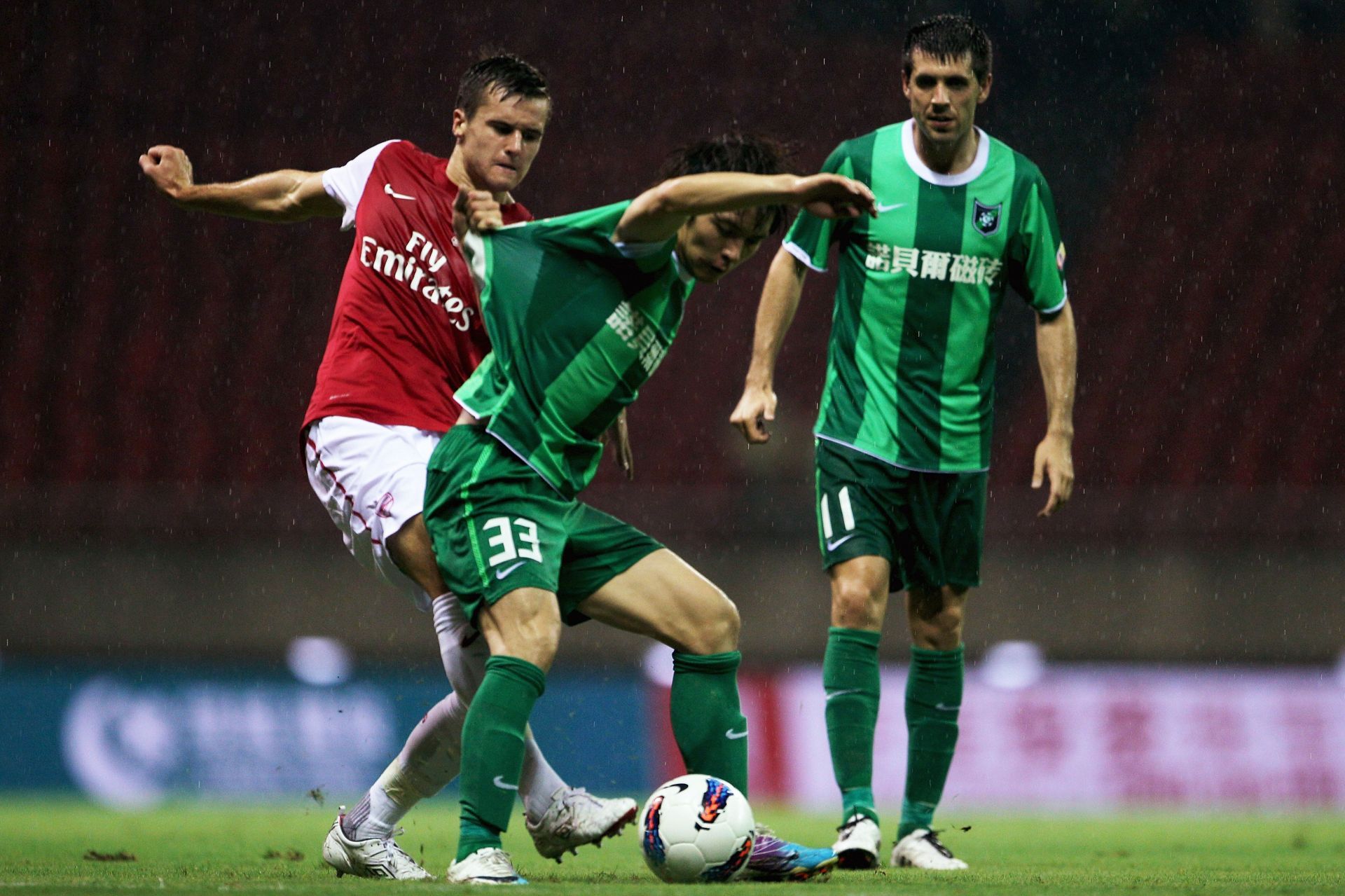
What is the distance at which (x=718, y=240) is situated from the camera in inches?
150

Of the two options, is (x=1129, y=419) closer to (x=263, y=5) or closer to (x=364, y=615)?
(x=364, y=615)

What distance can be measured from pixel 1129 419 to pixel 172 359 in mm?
7792

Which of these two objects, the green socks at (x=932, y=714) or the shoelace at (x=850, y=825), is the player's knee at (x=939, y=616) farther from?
the shoelace at (x=850, y=825)

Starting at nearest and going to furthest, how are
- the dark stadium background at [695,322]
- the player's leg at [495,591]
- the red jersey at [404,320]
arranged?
the player's leg at [495,591] < the red jersey at [404,320] < the dark stadium background at [695,322]

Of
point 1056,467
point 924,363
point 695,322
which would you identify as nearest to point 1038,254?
point 924,363

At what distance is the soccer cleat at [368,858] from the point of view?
4105 mm

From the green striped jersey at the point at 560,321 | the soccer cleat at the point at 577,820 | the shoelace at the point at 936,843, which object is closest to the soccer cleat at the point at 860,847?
the shoelace at the point at 936,843

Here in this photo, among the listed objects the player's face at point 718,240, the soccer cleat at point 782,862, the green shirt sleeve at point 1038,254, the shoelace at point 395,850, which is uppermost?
the green shirt sleeve at point 1038,254

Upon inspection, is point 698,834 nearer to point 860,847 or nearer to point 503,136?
point 860,847

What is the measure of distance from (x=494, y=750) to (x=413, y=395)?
1129 millimetres

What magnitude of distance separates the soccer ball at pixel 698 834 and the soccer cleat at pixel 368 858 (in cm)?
72

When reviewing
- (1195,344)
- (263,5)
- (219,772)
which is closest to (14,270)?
(263,5)

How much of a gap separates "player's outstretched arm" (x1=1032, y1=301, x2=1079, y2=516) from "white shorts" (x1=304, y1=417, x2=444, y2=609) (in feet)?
5.68

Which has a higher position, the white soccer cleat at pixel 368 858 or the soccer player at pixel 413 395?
the soccer player at pixel 413 395
